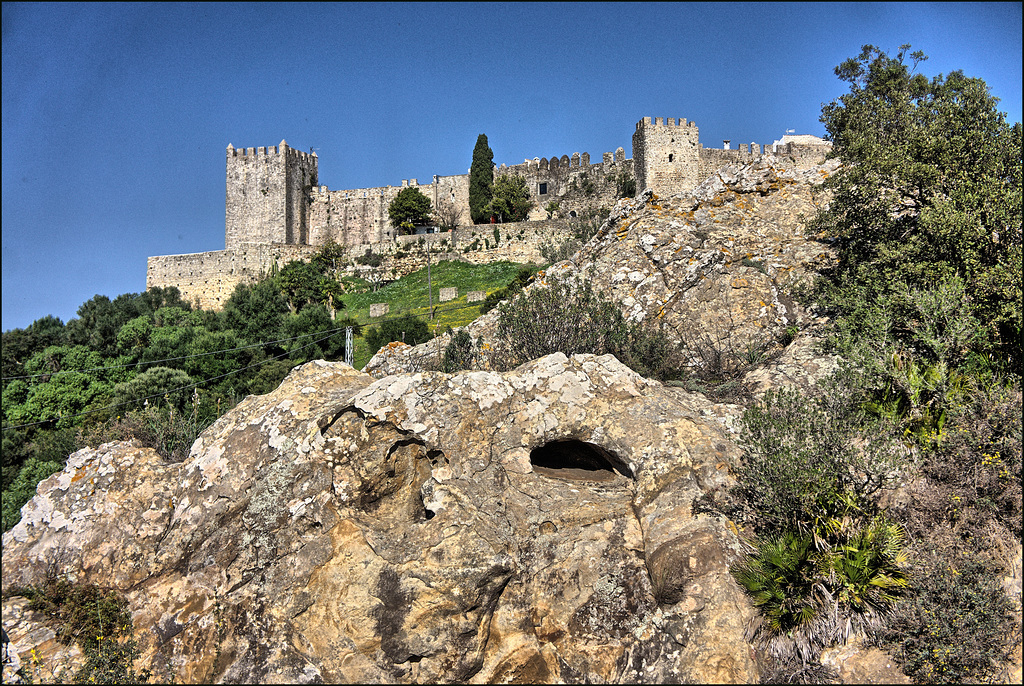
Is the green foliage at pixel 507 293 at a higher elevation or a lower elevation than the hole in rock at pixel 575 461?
higher

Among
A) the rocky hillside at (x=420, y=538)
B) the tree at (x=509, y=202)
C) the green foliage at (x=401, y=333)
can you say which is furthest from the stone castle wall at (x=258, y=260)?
the rocky hillside at (x=420, y=538)

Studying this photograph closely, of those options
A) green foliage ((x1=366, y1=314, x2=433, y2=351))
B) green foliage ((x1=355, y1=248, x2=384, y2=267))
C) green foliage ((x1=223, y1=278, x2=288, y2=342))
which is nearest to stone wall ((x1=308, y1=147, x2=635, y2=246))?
green foliage ((x1=355, y1=248, x2=384, y2=267))

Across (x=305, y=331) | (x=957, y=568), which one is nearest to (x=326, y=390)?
(x=957, y=568)

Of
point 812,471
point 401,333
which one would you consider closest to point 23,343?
point 401,333

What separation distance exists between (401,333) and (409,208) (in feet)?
88.1

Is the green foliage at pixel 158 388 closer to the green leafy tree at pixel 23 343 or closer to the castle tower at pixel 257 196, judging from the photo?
the green leafy tree at pixel 23 343

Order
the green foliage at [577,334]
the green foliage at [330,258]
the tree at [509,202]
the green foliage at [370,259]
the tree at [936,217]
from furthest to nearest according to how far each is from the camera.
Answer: the tree at [509,202] → the green foliage at [330,258] → the green foliage at [370,259] → the green foliage at [577,334] → the tree at [936,217]

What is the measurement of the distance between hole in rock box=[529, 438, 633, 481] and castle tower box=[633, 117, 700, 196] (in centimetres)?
3860

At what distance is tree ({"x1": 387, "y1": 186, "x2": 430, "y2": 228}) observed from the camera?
167 feet

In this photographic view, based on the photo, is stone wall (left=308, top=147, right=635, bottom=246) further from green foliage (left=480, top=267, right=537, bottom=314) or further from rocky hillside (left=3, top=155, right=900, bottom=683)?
rocky hillside (left=3, top=155, right=900, bottom=683)

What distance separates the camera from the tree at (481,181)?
49844 millimetres

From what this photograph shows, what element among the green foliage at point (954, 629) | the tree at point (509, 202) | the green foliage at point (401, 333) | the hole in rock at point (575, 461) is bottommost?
the green foliage at point (954, 629)

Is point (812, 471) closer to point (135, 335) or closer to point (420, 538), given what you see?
point (420, 538)

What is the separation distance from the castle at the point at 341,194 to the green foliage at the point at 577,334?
34946 millimetres
